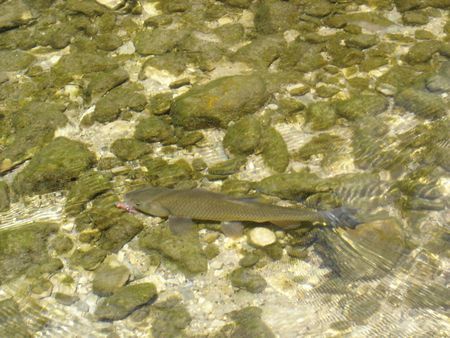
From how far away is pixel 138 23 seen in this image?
816cm

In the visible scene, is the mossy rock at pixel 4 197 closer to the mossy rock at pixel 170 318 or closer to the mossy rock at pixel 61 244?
the mossy rock at pixel 61 244

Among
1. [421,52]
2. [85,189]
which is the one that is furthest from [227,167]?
[421,52]

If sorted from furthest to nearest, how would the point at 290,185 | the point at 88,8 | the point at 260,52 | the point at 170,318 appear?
the point at 88,8 < the point at 260,52 < the point at 290,185 < the point at 170,318

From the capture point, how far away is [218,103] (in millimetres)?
6414

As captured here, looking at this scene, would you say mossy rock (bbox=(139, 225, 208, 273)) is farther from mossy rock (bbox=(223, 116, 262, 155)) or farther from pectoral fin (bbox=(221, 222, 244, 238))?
mossy rock (bbox=(223, 116, 262, 155))

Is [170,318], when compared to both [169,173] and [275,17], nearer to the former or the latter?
[169,173]

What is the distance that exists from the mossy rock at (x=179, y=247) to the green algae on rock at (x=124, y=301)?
1.28ft

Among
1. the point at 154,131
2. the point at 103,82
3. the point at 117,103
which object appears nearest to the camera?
the point at 154,131

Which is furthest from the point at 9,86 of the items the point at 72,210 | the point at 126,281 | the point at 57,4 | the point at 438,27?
the point at 438,27

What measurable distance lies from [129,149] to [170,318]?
2.30 meters

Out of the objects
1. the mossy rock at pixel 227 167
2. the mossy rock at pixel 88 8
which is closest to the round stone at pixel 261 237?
the mossy rock at pixel 227 167

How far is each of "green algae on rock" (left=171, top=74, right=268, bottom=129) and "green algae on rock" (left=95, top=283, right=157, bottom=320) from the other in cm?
228

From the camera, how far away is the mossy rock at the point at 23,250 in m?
5.30

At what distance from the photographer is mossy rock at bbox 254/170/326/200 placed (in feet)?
18.5
